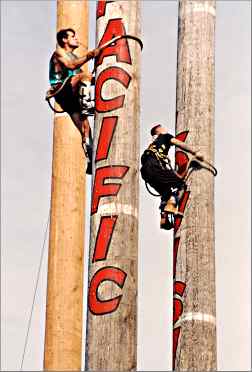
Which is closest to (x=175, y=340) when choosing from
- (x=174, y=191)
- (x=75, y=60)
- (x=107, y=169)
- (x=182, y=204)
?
(x=182, y=204)

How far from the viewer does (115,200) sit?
31.2 ft

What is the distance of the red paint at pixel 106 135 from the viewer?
964 centimetres

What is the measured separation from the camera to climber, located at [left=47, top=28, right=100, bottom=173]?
1001cm

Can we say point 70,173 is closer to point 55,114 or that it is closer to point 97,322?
point 55,114

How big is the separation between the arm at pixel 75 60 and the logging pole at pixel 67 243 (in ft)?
1.07

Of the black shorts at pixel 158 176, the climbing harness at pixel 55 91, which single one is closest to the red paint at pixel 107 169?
the climbing harness at pixel 55 91

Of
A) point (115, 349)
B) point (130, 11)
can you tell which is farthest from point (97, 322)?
point (130, 11)

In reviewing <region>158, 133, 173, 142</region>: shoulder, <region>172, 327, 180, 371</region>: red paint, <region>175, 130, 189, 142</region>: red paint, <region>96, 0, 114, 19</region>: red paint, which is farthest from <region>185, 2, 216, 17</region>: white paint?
<region>172, 327, 180, 371</region>: red paint

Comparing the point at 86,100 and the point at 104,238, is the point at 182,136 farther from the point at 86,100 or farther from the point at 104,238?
the point at 104,238

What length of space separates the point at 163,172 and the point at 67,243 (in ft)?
3.17

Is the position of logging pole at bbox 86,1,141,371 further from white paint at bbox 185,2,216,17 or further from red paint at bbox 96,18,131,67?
white paint at bbox 185,2,216,17

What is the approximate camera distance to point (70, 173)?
1055 cm

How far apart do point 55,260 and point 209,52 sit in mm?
2508

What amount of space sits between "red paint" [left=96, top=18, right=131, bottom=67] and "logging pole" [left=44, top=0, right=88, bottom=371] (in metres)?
0.39
